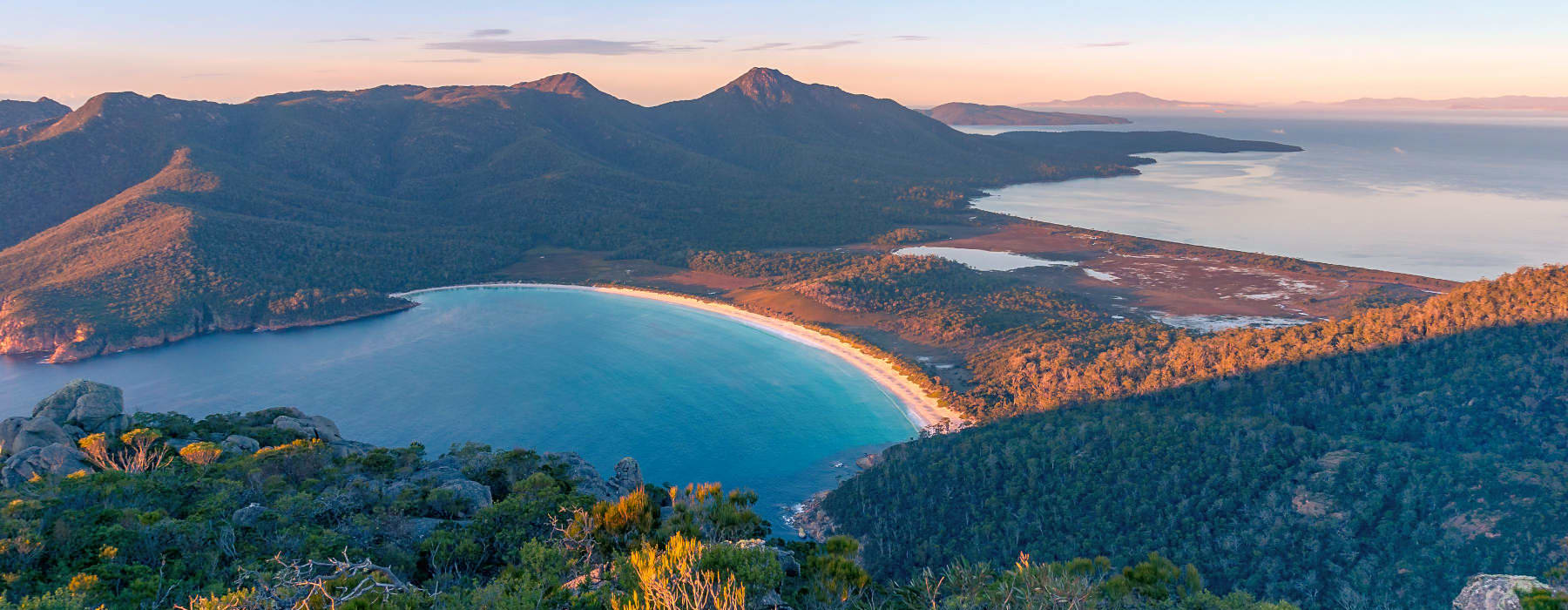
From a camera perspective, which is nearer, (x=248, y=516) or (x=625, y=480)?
(x=248, y=516)

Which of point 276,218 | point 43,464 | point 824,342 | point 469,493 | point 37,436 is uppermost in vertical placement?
point 276,218

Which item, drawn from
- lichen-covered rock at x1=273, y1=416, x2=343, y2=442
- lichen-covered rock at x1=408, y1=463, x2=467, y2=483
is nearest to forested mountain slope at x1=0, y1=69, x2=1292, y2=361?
lichen-covered rock at x1=273, y1=416, x2=343, y2=442

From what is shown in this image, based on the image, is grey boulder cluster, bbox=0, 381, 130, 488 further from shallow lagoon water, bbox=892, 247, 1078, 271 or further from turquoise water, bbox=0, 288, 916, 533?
shallow lagoon water, bbox=892, 247, 1078, 271

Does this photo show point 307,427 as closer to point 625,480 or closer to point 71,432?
point 71,432

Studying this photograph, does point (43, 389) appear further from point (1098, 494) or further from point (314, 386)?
point (1098, 494)

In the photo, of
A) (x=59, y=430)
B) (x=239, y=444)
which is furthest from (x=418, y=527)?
(x=59, y=430)

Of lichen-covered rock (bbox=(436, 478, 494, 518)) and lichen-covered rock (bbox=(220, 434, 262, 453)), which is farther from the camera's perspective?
lichen-covered rock (bbox=(220, 434, 262, 453))
